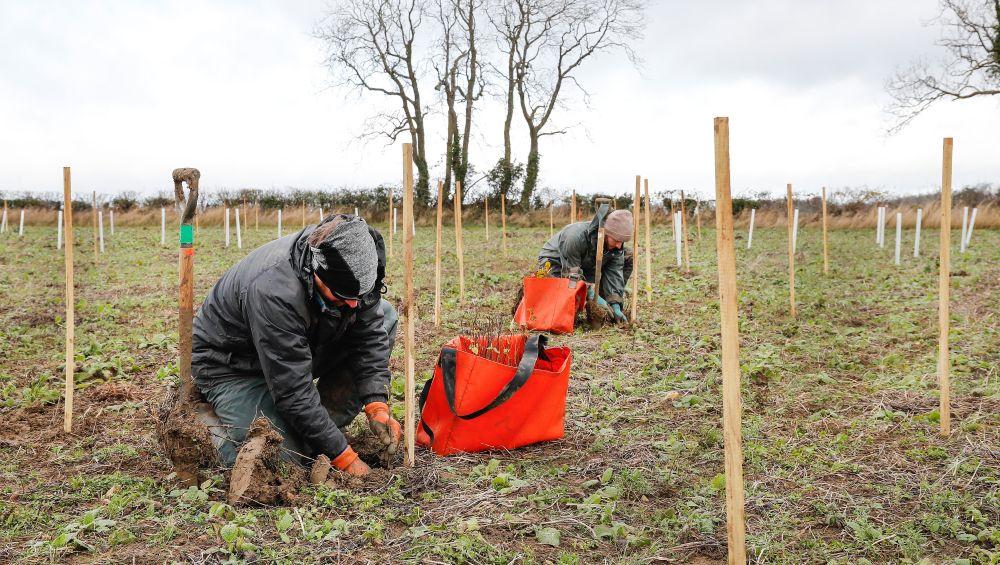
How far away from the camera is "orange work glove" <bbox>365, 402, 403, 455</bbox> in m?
3.10

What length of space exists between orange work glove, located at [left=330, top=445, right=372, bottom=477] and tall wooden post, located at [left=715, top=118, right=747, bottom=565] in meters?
1.61

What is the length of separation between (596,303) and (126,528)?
4.67 m

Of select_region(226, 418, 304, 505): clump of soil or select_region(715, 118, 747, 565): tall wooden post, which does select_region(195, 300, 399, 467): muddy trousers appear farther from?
select_region(715, 118, 747, 565): tall wooden post

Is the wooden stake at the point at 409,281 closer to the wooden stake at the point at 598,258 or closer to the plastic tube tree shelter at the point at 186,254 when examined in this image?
the plastic tube tree shelter at the point at 186,254

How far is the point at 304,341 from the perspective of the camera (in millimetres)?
2869

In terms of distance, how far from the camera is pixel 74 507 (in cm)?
276

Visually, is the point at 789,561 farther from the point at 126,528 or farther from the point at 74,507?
the point at 74,507

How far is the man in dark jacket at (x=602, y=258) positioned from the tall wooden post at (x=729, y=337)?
433cm

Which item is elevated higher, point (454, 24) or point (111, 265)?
point (454, 24)

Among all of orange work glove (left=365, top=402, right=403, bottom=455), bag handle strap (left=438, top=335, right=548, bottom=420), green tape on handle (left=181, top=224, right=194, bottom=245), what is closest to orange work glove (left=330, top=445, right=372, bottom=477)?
orange work glove (left=365, top=402, right=403, bottom=455)

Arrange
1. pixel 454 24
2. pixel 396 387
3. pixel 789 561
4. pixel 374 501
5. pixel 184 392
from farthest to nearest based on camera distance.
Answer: pixel 454 24 → pixel 396 387 → pixel 184 392 → pixel 374 501 → pixel 789 561

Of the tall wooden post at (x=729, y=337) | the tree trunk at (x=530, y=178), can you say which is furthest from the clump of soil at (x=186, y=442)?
the tree trunk at (x=530, y=178)

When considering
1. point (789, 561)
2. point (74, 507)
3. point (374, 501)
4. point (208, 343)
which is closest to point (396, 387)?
point (208, 343)

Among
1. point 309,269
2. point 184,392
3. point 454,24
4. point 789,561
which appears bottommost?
point 789,561
